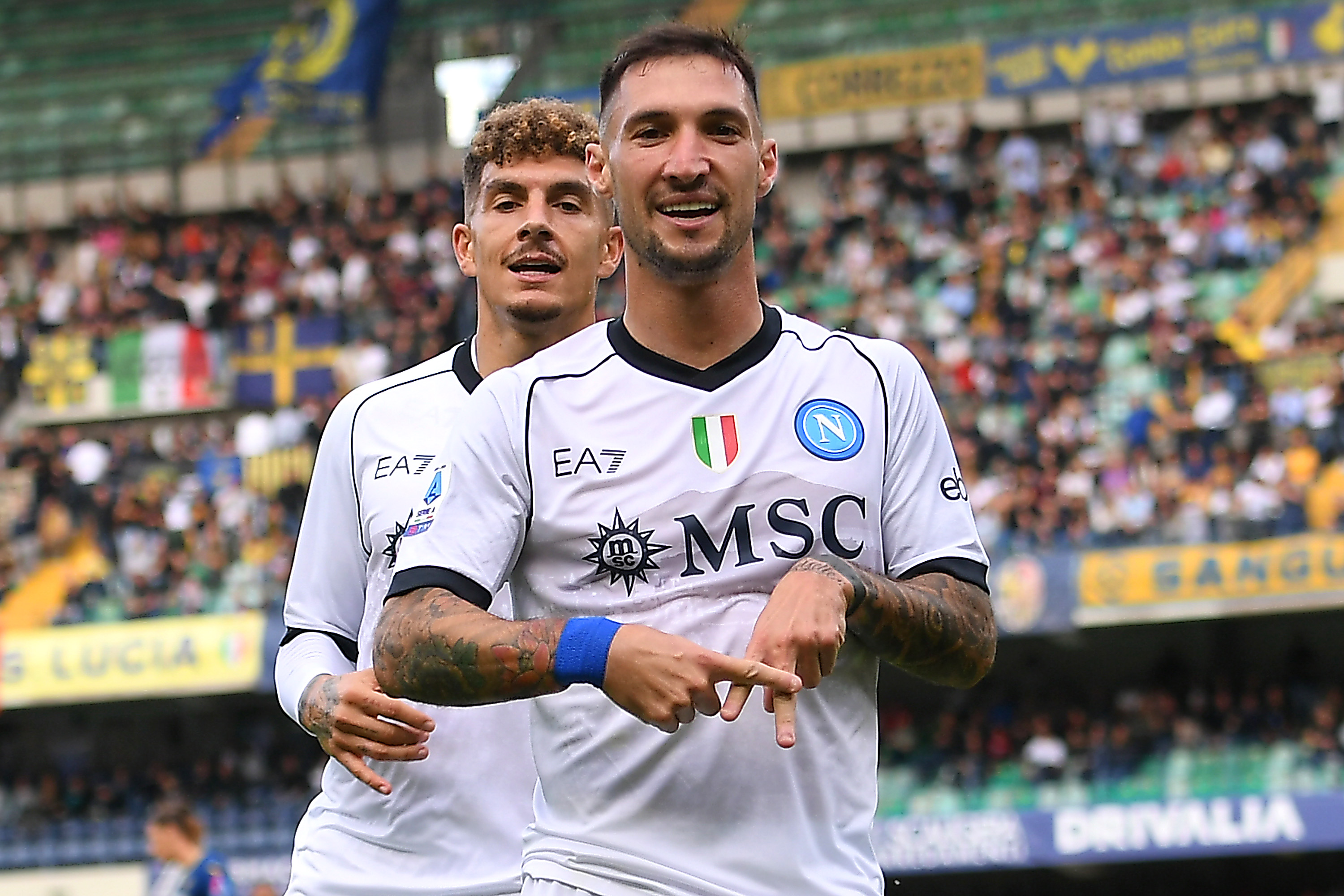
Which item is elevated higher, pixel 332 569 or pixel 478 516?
pixel 478 516

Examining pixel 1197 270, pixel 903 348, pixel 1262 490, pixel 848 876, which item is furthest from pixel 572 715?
pixel 1197 270

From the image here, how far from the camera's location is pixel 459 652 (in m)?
2.93

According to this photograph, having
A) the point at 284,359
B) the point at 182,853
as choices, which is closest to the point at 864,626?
the point at 182,853

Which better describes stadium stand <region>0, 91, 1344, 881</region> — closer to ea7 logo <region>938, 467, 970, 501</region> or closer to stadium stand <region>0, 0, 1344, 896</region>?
stadium stand <region>0, 0, 1344, 896</region>

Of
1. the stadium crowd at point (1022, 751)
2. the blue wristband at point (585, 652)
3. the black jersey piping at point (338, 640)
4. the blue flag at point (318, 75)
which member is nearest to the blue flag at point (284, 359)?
the blue flag at point (318, 75)

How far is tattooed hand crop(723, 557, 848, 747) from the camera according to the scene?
2.75 meters

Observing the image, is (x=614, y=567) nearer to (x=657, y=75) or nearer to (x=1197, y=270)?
(x=657, y=75)

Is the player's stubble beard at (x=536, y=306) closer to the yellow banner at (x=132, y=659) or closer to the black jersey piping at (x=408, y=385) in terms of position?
the black jersey piping at (x=408, y=385)

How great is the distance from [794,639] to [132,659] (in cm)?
1959

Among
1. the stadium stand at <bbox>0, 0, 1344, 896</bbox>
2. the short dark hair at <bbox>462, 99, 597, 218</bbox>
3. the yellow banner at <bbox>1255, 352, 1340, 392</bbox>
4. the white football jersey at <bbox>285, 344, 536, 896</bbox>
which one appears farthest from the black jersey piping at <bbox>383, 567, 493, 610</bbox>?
the yellow banner at <bbox>1255, 352, 1340, 392</bbox>

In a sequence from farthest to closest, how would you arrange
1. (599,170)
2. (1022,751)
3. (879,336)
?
(879,336) < (1022,751) < (599,170)

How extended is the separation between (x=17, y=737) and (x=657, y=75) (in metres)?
24.0

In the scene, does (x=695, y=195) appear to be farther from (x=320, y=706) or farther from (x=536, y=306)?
(x=536, y=306)

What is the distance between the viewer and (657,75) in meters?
3.26
